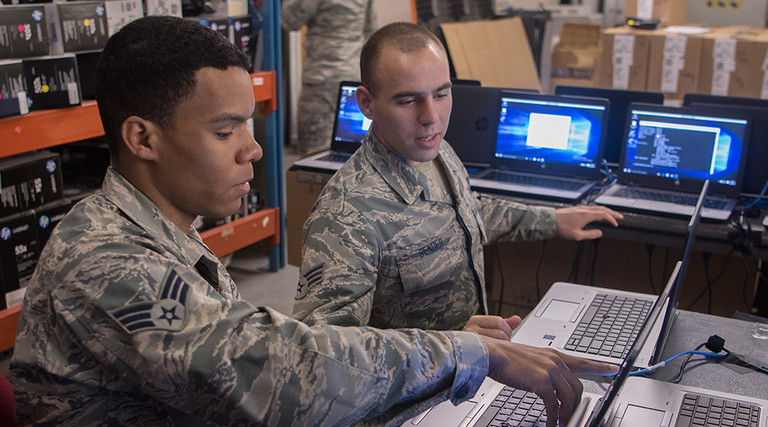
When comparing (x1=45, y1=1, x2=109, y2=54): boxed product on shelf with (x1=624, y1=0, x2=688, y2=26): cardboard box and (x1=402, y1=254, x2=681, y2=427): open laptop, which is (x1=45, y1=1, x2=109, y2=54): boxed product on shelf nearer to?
(x1=402, y1=254, x2=681, y2=427): open laptop

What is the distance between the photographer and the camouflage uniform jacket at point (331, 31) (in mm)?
4719

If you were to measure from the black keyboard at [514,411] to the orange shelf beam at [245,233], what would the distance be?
239 centimetres

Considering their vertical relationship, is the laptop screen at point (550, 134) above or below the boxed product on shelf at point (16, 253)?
above

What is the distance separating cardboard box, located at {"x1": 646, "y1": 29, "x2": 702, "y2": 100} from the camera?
15.6 ft

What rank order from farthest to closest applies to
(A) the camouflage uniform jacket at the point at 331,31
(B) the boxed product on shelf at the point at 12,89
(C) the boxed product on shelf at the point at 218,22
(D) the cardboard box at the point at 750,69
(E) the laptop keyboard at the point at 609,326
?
(A) the camouflage uniform jacket at the point at 331,31 < (D) the cardboard box at the point at 750,69 < (C) the boxed product on shelf at the point at 218,22 < (B) the boxed product on shelf at the point at 12,89 < (E) the laptop keyboard at the point at 609,326

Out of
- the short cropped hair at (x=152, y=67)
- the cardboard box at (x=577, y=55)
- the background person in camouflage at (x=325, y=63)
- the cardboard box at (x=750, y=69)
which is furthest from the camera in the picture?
the cardboard box at (x=577, y=55)

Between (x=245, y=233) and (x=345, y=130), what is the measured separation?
870 mm

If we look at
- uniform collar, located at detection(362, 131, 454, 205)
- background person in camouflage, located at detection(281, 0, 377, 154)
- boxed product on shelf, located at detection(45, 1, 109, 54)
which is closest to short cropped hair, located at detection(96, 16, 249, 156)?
uniform collar, located at detection(362, 131, 454, 205)

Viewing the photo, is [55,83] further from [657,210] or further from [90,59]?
[657,210]

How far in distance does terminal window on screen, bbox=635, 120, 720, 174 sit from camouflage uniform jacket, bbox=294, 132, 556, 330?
1136 mm

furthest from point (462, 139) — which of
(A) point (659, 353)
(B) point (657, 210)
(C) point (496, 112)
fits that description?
(A) point (659, 353)

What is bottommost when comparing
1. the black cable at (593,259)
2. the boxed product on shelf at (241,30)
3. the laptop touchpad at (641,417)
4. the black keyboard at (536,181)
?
the black cable at (593,259)

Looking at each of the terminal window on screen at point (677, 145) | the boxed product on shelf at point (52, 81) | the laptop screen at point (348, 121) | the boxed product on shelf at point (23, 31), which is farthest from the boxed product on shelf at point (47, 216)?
the terminal window on screen at point (677, 145)

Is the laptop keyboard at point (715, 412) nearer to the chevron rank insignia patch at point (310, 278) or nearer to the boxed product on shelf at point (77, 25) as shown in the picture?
the chevron rank insignia patch at point (310, 278)
